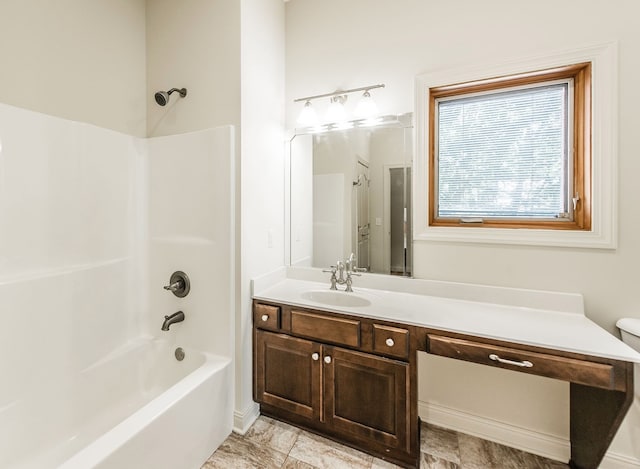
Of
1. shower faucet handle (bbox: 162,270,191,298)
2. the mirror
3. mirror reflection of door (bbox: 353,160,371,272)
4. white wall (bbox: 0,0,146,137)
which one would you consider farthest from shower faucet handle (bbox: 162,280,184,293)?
mirror reflection of door (bbox: 353,160,371,272)

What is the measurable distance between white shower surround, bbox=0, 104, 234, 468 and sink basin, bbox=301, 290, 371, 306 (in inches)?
20.4

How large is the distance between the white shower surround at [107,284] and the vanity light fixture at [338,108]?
65 cm

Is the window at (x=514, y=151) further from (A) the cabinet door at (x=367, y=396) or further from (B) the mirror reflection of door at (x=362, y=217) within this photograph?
(A) the cabinet door at (x=367, y=396)

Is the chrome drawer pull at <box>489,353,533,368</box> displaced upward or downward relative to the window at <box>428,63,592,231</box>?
downward

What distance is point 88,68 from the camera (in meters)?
1.72

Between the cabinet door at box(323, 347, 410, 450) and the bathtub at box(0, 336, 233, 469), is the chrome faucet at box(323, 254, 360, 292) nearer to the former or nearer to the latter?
the cabinet door at box(323, 347, 410, 450)

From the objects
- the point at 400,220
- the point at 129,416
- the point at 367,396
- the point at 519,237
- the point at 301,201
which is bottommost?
the point at 129,416

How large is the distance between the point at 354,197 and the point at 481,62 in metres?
1.09

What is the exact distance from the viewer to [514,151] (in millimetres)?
1714

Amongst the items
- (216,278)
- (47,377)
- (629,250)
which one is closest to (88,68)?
(216,278)

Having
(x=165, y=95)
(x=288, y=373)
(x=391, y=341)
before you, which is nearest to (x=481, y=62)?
(x=391, y=341)

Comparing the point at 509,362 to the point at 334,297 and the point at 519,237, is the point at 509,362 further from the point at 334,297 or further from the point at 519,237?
the point at 334,297

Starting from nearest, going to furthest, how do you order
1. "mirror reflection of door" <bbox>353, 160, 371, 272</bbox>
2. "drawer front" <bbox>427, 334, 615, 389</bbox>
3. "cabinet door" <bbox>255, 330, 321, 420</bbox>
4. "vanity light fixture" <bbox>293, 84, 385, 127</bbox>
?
"drawer front" <bbox>427, 334, 615, 389</bbox> → "cabinet door" <bbox>255, 330, 321, 420</bbox> → "vanity light fixture" <bbox>293, 84, 385, 127</bbox> → "mirror reflection of door" <bbox>353, 160, 371, 272</bbox>

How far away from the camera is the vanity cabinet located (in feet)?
4.79
